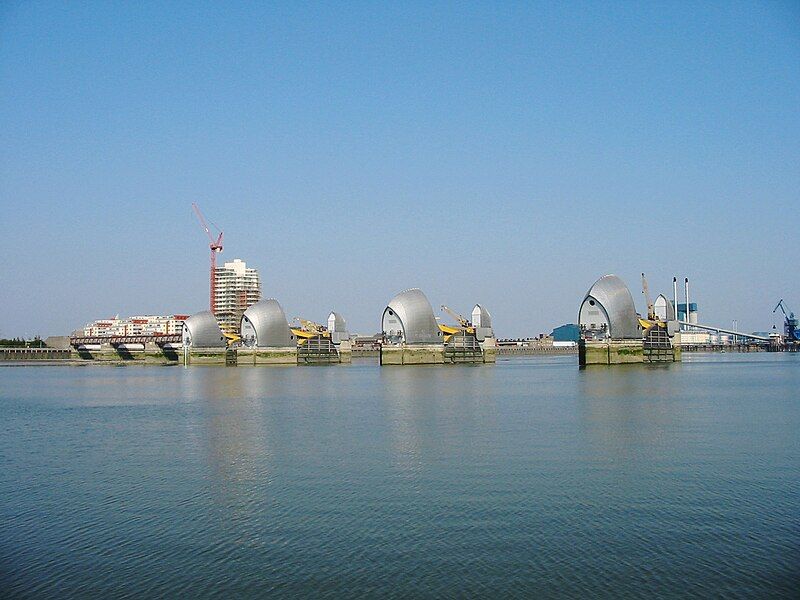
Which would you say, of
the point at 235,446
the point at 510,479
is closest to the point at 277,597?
the point at 510,479

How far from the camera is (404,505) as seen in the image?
1605 centimetres

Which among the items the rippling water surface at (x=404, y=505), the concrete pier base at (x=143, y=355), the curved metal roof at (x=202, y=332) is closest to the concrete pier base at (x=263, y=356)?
the curved metal roof at (x=202, y=332)

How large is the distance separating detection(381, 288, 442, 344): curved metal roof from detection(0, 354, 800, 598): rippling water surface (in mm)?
56181

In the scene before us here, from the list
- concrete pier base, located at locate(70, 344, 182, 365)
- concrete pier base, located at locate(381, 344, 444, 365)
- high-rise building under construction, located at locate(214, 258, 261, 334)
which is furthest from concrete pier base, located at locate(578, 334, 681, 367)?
high-rise building under construction, located at locate(214, 258, 261, 334)

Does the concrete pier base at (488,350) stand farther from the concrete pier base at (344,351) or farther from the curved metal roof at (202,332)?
the curved metal roof at (202,332)

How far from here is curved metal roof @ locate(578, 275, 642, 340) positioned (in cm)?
8181

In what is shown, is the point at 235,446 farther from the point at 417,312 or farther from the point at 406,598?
the point at 417,312

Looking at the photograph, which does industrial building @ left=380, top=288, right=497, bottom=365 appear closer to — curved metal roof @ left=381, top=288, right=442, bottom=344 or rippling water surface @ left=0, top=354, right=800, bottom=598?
curved metal roof @ left=381, top=288, right=442, bottom=344

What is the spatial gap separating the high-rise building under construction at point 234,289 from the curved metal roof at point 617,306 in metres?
109

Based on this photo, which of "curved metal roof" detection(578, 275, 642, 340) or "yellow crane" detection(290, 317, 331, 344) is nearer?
"curved metal roof" detection(578, 275, 642, 340)

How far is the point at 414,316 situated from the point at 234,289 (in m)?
103

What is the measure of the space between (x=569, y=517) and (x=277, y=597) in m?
6.08

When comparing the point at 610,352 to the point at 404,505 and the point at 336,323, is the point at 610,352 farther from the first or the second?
the point at 404,505

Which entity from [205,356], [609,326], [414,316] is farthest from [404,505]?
[205,356]
